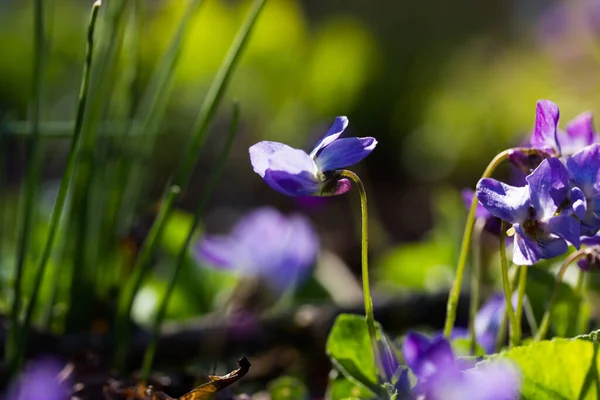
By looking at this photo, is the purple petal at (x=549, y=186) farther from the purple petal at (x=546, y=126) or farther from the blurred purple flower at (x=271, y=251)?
the blurred purple flower at (x=271, y=251)

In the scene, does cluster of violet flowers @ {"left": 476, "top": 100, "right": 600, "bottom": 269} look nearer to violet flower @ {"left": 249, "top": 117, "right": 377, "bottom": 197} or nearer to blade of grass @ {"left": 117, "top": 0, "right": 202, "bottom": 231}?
violet flower @ {"left": 249, "top": 117, "right": 377, "bottom": 197}

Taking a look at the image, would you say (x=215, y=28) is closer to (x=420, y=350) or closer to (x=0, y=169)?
(x=0, y=169)

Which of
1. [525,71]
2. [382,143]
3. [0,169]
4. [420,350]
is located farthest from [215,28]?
[420,350]

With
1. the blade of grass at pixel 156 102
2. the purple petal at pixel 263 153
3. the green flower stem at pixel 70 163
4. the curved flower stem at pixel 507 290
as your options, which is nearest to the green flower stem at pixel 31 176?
the green flower stem at pixel 70 163

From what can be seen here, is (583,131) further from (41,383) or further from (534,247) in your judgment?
(41,383)

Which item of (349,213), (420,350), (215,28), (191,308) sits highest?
(215,28)

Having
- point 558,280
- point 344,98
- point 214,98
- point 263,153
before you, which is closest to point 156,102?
point 214,98

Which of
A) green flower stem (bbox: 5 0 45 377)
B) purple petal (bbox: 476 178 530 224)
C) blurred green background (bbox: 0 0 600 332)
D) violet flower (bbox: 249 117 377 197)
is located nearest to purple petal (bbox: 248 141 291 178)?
violet flower (bbox: 249 117 377 197)
